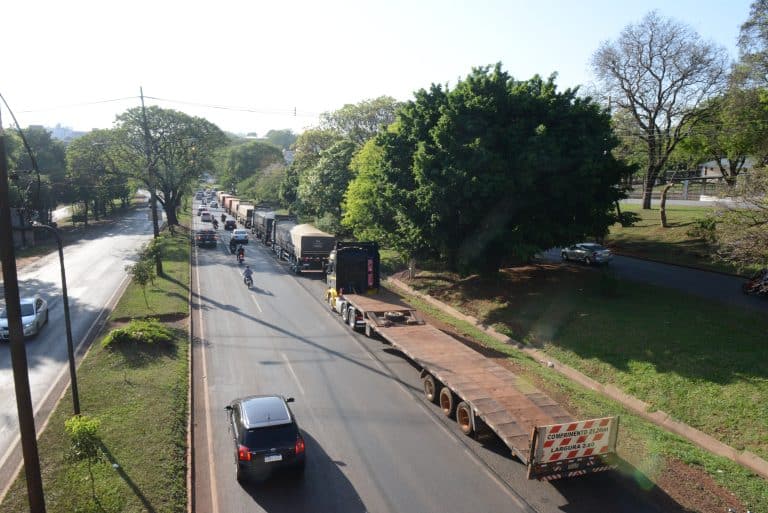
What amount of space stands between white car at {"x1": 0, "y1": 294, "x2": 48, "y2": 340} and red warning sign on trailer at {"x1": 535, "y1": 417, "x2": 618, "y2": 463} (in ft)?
66.0

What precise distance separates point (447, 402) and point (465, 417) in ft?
3.63

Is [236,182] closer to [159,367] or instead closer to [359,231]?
[359,231]

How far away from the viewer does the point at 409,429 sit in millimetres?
13977

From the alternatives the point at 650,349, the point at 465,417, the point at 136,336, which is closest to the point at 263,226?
the point at 136,336

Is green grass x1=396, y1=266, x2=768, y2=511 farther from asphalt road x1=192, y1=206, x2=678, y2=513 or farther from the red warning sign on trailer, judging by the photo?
asphalt road x1=192, y1=206, x2=678, y2=513

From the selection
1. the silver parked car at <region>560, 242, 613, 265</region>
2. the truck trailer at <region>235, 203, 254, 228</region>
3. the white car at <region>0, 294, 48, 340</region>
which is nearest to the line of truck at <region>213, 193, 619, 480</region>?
the white car at <region>0, 294, 48, 340</region>

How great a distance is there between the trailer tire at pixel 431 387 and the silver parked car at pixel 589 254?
725 inches

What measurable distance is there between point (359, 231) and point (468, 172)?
1491 centimetres

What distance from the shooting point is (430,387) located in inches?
620

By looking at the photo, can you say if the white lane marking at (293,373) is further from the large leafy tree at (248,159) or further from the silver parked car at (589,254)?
the large leafy tree at (248,159)

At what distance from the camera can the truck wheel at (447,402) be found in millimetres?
14516

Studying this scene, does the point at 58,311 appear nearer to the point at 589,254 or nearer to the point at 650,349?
the point at 650,349

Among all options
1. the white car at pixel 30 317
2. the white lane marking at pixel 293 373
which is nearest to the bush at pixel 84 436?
the white lane marking at pixel 293 373

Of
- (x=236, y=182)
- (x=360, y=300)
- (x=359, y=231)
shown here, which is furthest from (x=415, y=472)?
(x=236, y=182)
